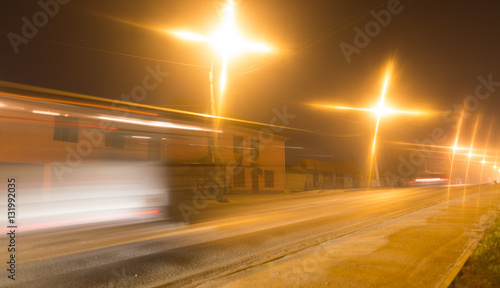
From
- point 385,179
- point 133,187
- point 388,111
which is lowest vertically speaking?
point 385,179

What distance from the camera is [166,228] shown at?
935 cm

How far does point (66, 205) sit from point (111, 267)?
9.17 ft

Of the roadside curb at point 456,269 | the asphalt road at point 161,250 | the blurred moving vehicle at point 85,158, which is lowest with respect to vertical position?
the asphalt road at point 161,250

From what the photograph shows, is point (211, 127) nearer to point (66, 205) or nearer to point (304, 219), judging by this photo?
point (304, 219)

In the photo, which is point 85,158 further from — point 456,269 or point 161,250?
point 456,269

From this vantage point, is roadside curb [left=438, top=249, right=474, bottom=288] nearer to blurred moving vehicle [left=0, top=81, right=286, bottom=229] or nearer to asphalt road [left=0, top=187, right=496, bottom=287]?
asphalt road [left=0, top=187, right=496, bottom=287]

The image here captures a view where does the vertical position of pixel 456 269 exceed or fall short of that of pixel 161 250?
it exceeds it

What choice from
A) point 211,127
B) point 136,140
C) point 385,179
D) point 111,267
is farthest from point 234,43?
point 385,179

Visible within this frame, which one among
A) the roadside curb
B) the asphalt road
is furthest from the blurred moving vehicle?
the roadside curb

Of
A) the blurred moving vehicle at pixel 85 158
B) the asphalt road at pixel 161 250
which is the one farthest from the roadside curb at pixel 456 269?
the blurred moving vehicle at pixel 85 158

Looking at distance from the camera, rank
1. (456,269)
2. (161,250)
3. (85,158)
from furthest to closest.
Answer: (85,158), (161,250), (456,269)

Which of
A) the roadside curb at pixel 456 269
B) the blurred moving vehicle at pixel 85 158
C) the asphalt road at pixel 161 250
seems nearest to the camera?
the roadside curb at pixel 456 269

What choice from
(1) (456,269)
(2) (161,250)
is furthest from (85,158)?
(1) (456,269)

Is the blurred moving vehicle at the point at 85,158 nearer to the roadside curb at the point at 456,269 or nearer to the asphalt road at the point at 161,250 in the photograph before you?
the asphalt road at the point at 161,250
